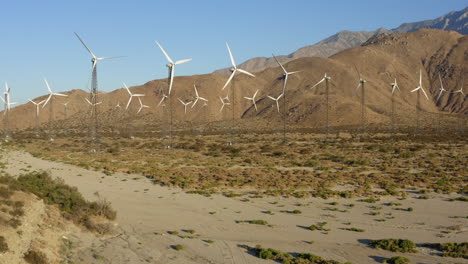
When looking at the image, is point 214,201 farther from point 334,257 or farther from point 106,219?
point 334,257

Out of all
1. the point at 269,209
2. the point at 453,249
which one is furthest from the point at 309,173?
the point at 453,249

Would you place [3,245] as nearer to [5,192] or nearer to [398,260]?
[5,192]

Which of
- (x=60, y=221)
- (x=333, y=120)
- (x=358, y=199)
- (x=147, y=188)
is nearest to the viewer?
(x=60, y=221)

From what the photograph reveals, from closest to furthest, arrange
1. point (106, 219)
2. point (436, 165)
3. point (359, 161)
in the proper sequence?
point (106, 219) → point (436, 165) → point (359, 161)

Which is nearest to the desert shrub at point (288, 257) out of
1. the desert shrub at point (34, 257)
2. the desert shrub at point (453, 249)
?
the desert shrub at point (453, 249)

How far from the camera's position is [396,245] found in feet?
56.3

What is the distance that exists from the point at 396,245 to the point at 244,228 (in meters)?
6.60

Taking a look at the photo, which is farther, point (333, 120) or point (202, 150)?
point (333, 120)

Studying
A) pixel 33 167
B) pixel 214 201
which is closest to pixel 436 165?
pixel 214 201

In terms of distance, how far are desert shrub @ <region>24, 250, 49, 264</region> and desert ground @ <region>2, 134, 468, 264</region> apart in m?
1.23

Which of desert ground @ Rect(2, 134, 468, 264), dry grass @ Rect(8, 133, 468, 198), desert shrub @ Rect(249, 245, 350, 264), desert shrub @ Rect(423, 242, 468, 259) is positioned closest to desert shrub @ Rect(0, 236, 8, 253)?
desert ground @ Rect(2, 134, 468, 264)

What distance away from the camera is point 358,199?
1055 inches

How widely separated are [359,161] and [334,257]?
102 ft

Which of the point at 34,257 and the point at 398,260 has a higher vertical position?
the point at 34,257
